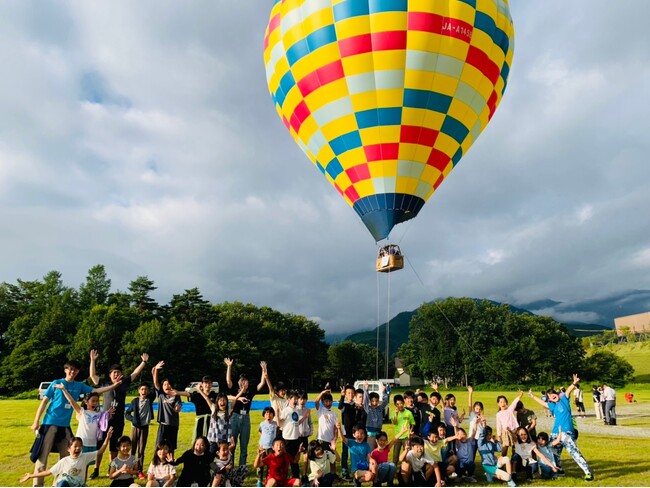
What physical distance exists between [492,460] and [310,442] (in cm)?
341

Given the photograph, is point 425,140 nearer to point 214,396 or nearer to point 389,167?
point 389,167

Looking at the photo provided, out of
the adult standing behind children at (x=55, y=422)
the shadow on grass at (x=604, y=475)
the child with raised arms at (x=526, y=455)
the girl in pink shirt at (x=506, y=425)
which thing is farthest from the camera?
the girl in pink shirt at (x=506, y=425)

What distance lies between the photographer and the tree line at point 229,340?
171 ft

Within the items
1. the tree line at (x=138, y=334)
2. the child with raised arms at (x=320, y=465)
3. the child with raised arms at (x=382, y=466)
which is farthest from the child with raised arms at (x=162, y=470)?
the tree line at (x=138, y=334)

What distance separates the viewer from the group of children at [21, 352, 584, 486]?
7293 mm

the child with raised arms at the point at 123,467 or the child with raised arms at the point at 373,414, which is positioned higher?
the child with raised arms at the point at 373,414

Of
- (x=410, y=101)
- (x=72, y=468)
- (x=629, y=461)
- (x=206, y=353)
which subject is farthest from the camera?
(x=206, y=353)

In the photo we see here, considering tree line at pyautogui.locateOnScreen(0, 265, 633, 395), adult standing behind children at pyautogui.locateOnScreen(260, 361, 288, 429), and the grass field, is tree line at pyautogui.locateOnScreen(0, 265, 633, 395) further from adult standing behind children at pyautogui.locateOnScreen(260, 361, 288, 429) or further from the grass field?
adult standing behind children at pyautogui.locateOnScreen(260, 361, 288, 429)

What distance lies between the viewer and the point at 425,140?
54.8 ft

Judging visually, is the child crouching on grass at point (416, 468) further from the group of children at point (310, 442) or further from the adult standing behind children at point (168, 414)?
the adult standing behind children at point (168, 414)

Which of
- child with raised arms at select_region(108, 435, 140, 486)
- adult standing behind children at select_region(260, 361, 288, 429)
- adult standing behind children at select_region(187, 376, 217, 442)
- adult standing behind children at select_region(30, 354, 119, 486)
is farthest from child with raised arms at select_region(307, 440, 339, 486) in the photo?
adult standing behind children at select_region(30, 354, 119, 486)

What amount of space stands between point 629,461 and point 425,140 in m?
11.1

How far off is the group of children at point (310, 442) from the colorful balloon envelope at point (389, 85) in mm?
9357

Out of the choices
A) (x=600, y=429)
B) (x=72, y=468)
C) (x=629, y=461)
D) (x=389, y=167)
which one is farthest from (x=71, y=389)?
(x=600, y=429)
